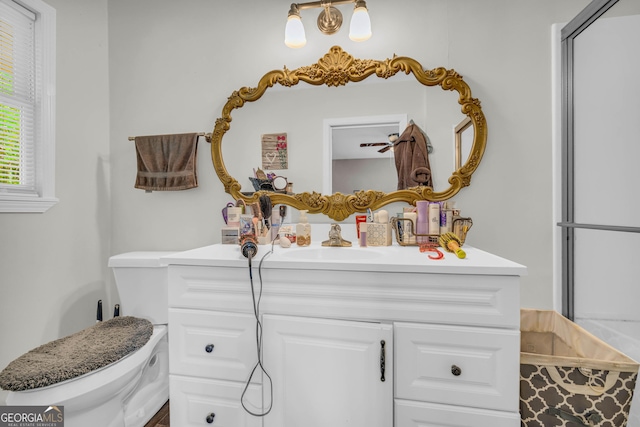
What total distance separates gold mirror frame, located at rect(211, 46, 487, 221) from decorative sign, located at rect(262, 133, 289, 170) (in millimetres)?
160

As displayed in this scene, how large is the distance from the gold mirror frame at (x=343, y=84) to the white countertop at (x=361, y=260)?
10.8 inches

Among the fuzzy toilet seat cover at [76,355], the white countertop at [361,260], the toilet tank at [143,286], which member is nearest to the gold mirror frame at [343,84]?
the white countertop at [361,260]

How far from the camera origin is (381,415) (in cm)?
108

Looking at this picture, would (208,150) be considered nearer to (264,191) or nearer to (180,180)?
Answer: (180,180)

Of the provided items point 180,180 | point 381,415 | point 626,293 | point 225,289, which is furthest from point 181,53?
point 626,293

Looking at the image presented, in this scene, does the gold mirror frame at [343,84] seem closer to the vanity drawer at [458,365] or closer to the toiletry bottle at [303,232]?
the toiletry bottle at [303,232]

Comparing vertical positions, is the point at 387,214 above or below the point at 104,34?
below

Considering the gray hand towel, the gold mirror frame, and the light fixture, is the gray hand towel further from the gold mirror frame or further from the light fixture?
the light fixture

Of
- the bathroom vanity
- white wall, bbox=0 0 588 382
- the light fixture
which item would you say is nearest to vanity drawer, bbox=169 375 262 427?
the bathroom vanity

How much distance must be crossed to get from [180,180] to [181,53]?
76 cm

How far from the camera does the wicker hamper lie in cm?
104

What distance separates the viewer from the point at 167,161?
1868mm

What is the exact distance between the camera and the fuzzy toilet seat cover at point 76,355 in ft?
3.55

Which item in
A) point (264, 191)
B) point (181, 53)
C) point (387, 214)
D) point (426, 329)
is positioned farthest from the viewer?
point (181, 53)
